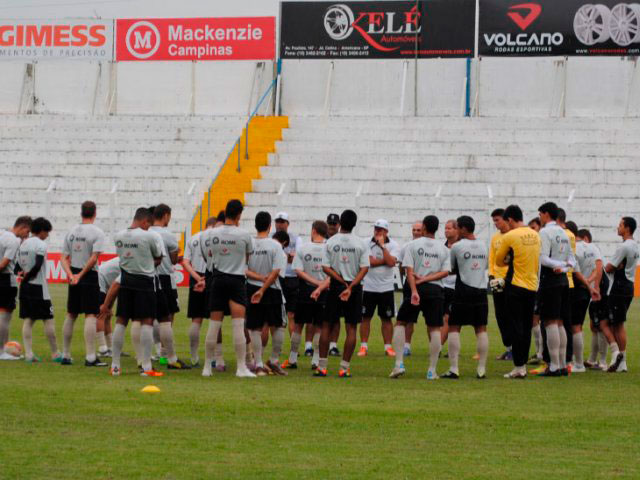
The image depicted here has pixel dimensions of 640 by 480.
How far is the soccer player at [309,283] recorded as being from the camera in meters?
14.7

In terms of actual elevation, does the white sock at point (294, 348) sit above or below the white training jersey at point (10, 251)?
below

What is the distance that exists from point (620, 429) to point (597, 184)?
80.2 ft

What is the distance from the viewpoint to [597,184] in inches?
1325

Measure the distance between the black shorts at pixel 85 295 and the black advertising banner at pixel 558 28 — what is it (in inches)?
1059

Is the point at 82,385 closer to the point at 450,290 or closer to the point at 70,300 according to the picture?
the point at 70,300

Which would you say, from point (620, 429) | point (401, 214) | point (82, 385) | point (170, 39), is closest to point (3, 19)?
point (170, 39)

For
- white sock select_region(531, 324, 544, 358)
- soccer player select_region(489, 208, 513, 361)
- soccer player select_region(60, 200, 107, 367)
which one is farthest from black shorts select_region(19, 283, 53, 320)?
white sock select_region(531, 324, 544, 358)

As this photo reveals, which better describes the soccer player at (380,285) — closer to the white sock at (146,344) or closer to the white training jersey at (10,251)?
the white sock at (146,344)

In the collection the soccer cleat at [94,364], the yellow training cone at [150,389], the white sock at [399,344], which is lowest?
the soccer cleat at [94,364]

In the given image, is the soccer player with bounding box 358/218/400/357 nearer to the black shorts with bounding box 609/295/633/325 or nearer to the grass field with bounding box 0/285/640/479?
the grass field with bounding box 0/285/640/479

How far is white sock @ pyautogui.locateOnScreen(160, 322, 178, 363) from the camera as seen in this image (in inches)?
556

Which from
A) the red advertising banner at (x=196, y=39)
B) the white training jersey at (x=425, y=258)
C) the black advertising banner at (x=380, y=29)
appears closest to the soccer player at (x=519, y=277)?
the white training jersey at (x=425, y=258)

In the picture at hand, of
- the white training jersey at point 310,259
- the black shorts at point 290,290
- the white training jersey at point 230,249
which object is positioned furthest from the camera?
the black shorts at point 290,290

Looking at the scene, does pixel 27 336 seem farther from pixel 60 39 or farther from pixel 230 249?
pixel 60 39
